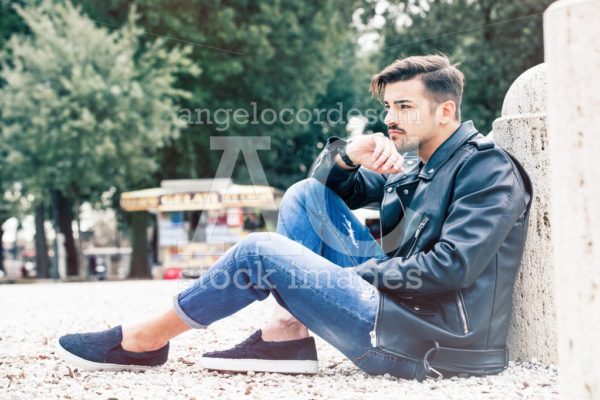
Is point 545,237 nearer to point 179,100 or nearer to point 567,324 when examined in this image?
point 567,324

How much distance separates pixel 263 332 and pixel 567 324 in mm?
1894

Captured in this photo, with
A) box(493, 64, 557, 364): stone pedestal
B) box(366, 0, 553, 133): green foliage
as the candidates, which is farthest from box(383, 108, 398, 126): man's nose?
box(366, 0, 553, 133): green foliage

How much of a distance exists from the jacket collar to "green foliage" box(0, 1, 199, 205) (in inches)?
586

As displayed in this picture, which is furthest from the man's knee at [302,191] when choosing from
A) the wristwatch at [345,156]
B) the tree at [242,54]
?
the tree at [242,54]

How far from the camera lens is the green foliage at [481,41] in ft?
71.3

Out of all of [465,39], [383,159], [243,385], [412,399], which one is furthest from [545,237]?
[465,39]

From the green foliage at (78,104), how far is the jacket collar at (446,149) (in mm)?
14881

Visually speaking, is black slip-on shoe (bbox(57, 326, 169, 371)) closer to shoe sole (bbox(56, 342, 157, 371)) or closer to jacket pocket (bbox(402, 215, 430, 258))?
shoe sole (bbox(56, 342, 157, 371))

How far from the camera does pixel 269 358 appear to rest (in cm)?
383

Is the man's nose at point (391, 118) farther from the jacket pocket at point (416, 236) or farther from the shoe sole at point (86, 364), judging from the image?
the shoe sole at point (86, 364)

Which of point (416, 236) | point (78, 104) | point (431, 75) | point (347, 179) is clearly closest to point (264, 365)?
point (416, 236)

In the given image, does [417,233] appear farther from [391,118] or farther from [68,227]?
[68,227]

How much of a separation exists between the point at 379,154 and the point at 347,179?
1.56 ft

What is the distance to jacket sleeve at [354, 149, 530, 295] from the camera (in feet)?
10.7
